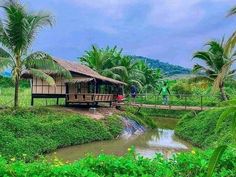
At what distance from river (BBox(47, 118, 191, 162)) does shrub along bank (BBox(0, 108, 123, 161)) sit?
0.40 metres

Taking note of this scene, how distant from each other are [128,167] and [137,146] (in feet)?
35.3

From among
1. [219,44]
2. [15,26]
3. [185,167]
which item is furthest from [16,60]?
[185,167]

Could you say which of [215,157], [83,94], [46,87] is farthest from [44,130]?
[215,157]

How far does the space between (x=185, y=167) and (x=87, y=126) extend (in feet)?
38.7

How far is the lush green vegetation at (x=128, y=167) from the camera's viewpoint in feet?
12.9

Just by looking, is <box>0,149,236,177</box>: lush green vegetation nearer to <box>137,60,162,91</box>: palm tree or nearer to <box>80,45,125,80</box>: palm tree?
<box>80,45,125,80</box>: palm tree

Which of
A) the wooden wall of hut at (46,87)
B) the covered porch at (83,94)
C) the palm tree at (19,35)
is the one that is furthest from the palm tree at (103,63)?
the palm tree at (19,35)

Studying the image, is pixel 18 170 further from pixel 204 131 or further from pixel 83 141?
pixel 204 131

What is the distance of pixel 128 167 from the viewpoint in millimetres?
4305

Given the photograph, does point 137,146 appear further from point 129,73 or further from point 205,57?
point 129,73

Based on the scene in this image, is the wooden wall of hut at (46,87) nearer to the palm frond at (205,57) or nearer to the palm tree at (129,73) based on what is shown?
the palm frond at (205,57)

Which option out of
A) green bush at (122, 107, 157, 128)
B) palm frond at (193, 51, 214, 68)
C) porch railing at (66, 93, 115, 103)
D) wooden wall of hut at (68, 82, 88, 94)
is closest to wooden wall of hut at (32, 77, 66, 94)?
wooden wall of hut at (68, 82, 88, 94)

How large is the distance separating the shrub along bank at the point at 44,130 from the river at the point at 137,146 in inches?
15.6

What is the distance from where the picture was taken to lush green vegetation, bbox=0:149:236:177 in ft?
12.9
